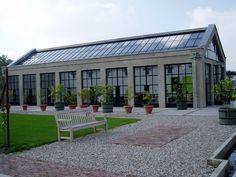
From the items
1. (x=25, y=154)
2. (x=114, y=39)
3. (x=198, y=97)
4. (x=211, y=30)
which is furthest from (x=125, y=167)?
(x=114, y=39)

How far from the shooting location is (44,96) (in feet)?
123

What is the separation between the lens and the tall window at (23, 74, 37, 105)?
38.6 m

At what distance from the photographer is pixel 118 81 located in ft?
104

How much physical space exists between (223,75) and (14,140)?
1208 inches

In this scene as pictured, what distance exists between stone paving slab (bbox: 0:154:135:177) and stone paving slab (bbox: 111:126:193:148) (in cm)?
311

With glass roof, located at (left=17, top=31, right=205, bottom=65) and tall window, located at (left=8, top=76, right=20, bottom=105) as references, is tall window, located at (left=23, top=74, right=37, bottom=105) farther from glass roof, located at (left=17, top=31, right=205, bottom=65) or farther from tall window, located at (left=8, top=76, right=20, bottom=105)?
glass roof, located at (left=17, top=31, right=205, bottom=65)

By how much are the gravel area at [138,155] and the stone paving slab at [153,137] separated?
0.32 m

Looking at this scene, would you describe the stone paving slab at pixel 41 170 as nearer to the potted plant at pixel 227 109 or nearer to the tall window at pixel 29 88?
the potted plant at pixel 227 109

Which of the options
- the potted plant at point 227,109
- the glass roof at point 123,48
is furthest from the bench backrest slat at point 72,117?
the glass roof at point 123,48

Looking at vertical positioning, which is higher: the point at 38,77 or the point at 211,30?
the point at 211,30

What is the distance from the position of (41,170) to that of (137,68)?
24.3m

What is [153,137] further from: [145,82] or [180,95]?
[145,82]

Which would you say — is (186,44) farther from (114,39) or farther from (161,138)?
(161,138)

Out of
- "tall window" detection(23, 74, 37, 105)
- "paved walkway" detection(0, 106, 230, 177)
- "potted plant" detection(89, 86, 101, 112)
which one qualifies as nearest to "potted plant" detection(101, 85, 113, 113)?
"potted plant" detection(89, 86, 101, 112)
